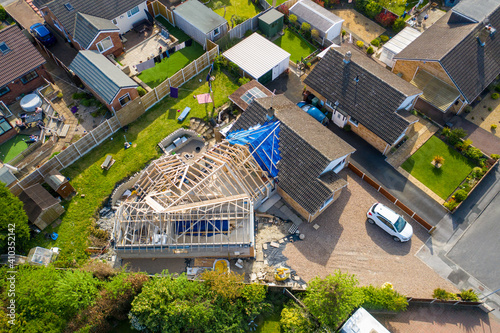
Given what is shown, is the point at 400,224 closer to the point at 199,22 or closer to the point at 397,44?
the point at 397,44

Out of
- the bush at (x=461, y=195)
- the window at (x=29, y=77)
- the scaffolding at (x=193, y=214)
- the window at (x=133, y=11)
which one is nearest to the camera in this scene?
the scaffolding at (x=193, y=214)

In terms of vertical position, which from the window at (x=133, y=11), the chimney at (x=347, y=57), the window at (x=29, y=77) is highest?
the chimney at (x=347, y=57)

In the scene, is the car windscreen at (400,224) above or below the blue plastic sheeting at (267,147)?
below

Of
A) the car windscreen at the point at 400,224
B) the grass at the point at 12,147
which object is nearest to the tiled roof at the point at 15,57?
the grass at the point at 12,147

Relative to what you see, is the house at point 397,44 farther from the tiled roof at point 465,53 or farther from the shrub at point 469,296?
the shrub at point 469,296

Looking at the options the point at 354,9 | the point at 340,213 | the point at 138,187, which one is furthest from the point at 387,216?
the point at 354,9

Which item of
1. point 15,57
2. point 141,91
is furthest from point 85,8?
point 141,91
